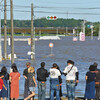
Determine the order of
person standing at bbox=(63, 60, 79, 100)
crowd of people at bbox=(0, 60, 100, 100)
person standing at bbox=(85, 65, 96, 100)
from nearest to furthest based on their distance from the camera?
person standing at bbox=(85, 65, 96, 100) → crowd of people at bbox=(0, 60, 100, 100) → person standing at bbox=(63, 60, 79, 100)

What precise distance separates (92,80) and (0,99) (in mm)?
3899

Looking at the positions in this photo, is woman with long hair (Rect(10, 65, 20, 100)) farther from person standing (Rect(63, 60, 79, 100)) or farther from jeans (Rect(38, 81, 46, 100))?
person standing (Rect(63, 60, 79, 100))

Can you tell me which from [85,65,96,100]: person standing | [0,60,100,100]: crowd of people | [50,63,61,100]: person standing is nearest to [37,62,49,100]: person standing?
[0,60,100,100]: crowd of people

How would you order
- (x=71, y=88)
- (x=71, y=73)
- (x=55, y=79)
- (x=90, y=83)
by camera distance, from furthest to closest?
(x=71, y=88) → (x=71, y=73) → (x=55, y=79) → (x=90, y=83)

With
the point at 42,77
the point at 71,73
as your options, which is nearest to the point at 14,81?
the point at 42,77

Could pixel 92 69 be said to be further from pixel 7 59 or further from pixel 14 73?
pixel 7 59

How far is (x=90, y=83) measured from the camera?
17.1m

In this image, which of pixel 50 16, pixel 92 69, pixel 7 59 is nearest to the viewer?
pixel 92 69

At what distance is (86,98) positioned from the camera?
1728 cm

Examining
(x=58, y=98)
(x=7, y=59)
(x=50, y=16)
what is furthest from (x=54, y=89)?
(x=50, y=16)

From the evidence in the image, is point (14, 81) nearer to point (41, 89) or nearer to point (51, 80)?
point (41, 89)

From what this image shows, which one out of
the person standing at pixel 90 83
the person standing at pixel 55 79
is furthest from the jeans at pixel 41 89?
the person standing at pixel 90 83

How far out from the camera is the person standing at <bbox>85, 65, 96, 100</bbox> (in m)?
16.9

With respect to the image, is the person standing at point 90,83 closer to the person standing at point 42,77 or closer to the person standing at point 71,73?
the person standing at point 71,73
